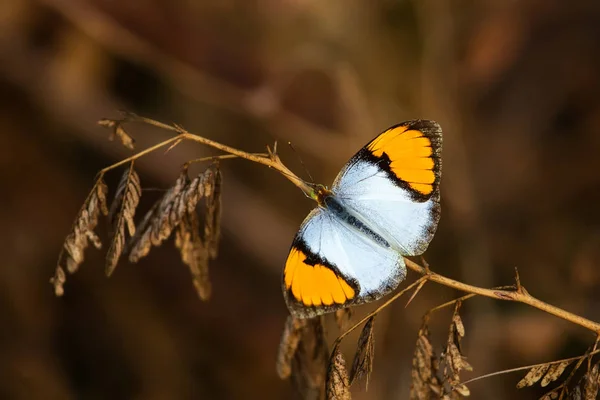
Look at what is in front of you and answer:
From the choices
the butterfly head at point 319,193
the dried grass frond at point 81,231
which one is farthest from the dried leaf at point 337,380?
the dried grass frond at point 81,231

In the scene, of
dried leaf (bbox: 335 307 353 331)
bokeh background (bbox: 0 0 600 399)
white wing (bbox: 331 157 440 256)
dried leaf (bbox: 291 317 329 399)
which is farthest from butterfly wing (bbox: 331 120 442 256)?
bokeh background (bbox: 0 0 600 399)

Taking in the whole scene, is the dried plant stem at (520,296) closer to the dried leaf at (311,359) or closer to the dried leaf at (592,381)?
the dried leaf at (592,381)

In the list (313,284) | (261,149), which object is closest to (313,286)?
(313,284)

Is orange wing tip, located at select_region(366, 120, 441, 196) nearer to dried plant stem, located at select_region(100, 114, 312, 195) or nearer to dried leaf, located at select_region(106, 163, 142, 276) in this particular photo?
dried plant stem, located at select_region(100, 114, 312, 195)

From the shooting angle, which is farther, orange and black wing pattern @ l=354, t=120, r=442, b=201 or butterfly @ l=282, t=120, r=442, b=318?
orange and black wing pattern @ l=354, t=120, r=442, b=201

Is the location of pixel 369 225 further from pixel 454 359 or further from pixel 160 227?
pixel 160 227

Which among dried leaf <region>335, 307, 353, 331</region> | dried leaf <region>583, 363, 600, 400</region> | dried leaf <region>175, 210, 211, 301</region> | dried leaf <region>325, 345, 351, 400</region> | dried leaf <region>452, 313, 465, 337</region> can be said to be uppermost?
dried leaf <region>175, 210, 211, 301</region>
